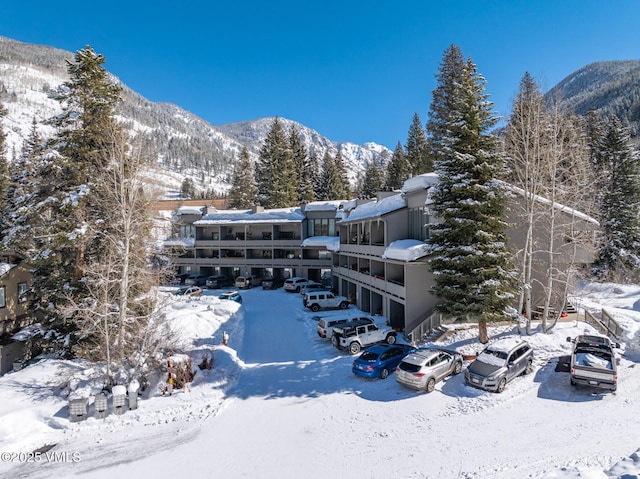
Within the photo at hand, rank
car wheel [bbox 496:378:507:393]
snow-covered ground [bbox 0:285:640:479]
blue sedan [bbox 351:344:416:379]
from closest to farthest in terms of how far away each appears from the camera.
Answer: snow-covered ground [bbox 0:285:640:479] → car wheel [bbox 496:378:507:393] → blue sedan [bbox 351:344:416:379]

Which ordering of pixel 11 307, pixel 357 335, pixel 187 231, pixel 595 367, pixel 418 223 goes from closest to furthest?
1. pixel 595 367
2. pixel 357 335
3. pixel 418 223
4. pixel 11 307
5. pixel 187 231

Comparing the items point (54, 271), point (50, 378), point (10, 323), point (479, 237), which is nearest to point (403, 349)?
point (479, 237)

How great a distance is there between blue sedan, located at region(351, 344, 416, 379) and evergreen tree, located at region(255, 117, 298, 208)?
38.8m

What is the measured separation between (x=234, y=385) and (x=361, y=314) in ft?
45.2

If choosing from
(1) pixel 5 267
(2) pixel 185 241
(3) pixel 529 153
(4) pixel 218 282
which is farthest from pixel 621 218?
(1) pixel 5 267

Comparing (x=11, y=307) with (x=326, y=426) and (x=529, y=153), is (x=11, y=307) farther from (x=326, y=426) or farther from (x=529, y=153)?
(x=529, y=153)

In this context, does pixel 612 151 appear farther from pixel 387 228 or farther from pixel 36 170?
pixel 36 170

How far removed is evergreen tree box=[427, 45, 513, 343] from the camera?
58.2ft

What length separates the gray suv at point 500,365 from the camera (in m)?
14.2

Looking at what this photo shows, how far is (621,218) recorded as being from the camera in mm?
36938

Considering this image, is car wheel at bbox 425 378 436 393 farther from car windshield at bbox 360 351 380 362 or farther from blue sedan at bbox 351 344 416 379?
car windshield at bbox 360 351 380 362

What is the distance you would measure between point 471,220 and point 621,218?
30.8 m

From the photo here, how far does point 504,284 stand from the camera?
18.0 metres

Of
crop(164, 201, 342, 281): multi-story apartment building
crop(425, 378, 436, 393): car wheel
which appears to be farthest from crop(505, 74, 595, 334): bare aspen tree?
crop(164, 201, 342, 281): multi-story apartment building
